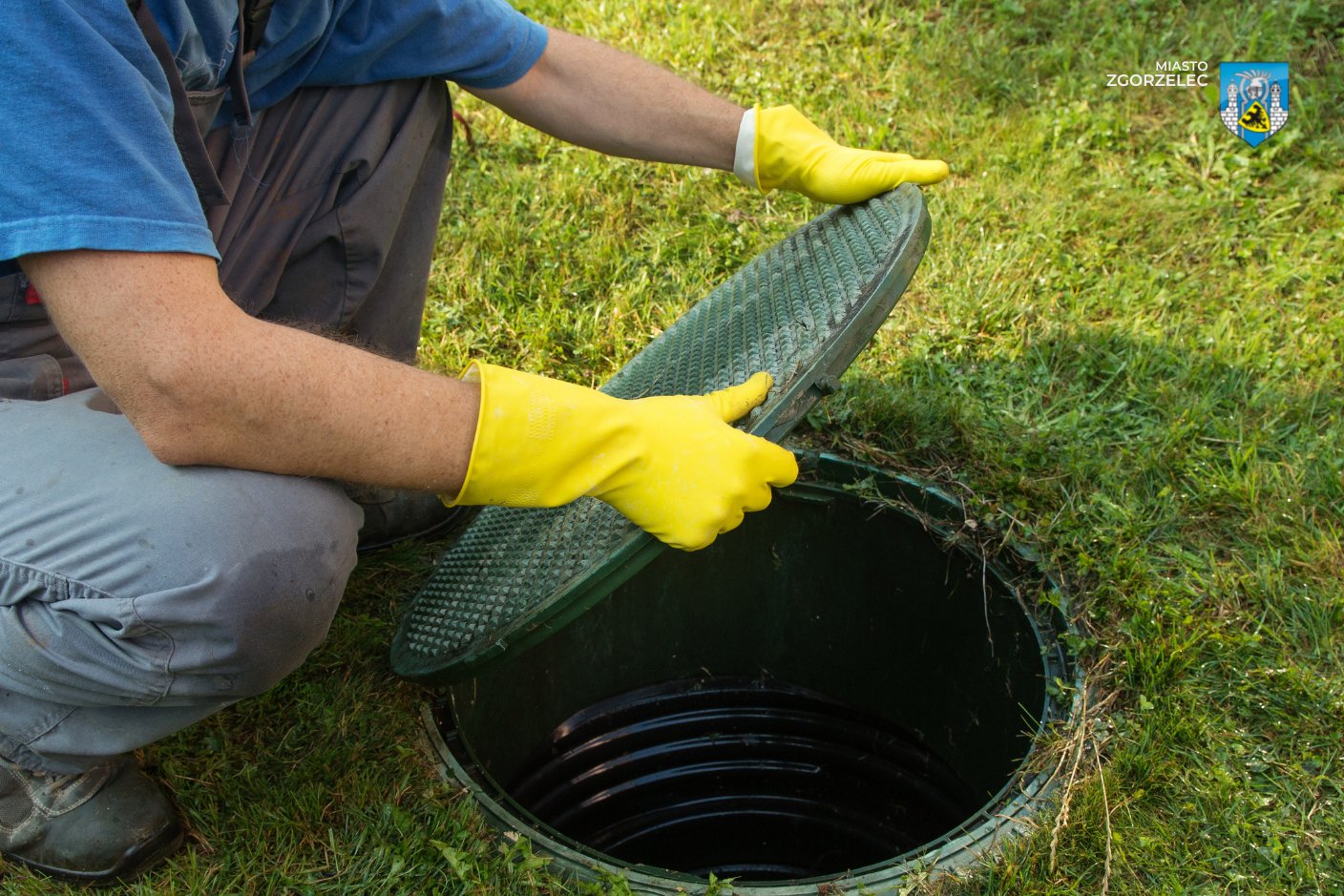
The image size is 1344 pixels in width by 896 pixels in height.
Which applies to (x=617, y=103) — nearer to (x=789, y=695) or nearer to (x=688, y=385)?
(x=688, y=385)

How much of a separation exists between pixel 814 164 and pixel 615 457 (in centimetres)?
84

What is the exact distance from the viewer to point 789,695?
2652mm

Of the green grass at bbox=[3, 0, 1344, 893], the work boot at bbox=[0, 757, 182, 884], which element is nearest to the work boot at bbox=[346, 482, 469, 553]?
the green grass at bbox=[3, 0, 1344, 893]

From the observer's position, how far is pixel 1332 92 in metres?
3.00

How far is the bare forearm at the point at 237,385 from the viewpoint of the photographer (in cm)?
124

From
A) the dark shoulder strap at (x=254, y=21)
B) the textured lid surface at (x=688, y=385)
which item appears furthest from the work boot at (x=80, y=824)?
the dark shoulder strap at (x=254, y=21)

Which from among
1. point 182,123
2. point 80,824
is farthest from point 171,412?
point 80,824

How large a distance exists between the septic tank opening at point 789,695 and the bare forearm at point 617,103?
26.7 inches

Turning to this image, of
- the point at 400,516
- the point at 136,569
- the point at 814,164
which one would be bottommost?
the point at 400,516

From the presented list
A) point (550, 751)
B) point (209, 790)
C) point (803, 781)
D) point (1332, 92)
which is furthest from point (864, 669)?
point (1332, 92)

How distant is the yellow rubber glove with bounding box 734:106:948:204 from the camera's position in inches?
78.2

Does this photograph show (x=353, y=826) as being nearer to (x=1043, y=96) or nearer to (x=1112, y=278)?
(x=1112, y=278)

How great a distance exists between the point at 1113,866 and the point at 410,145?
1.62 metres

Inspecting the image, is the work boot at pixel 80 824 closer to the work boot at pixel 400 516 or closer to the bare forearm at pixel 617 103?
the work boot at pixel 400 516
